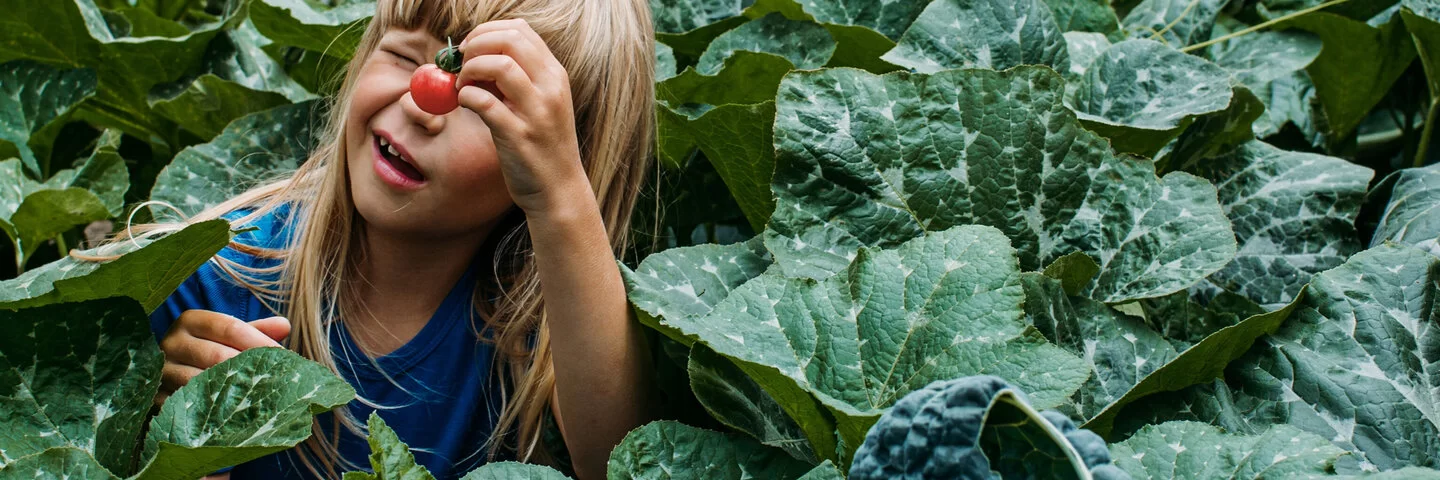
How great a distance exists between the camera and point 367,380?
161cm

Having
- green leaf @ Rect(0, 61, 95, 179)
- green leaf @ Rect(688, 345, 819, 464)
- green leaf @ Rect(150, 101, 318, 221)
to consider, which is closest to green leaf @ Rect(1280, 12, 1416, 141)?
green leaf @ Rect(688, 345, 819, 464)

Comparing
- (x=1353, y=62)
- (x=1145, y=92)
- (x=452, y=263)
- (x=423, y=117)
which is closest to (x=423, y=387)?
(x=452, y=263)

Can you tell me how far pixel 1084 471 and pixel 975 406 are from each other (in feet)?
0.25

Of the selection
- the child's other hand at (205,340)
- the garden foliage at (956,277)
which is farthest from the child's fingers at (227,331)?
the garden foliage at (956,277)

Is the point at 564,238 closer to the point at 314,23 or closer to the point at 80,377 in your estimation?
the point at 80,377

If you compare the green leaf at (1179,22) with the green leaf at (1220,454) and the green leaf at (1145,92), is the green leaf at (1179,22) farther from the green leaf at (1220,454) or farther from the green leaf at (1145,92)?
the green leaf at (1220,454)

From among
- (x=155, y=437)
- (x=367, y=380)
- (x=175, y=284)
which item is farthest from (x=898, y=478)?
(x=367, y=380)

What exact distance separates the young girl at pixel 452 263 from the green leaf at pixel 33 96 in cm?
39

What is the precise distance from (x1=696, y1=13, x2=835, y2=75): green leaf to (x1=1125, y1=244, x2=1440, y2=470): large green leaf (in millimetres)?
672

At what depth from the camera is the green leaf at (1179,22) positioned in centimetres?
181

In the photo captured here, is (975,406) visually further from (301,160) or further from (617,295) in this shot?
(301,160)

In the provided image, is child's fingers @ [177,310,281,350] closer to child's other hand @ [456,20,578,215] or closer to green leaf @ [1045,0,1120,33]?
child's other hand @ [456,20,578,215]

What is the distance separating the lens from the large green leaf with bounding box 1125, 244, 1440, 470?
101 cm

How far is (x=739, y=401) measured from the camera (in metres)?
1.05
